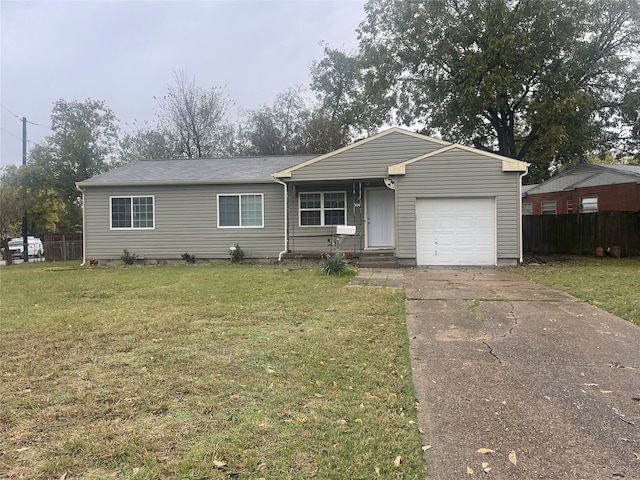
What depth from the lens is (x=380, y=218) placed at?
46.2 ft

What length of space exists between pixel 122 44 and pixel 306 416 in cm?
1715

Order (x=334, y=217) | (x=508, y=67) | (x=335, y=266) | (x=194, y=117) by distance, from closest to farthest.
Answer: (x=335, y=266) < (x=334, y=217) < (x=508, y=67) < (x=194, y=117)

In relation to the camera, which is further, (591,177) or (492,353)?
(591,177)

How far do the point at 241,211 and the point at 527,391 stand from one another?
12.2 m

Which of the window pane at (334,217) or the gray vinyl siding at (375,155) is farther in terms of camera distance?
the window pane at (334,217)

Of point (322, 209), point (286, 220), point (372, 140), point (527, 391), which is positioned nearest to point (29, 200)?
point (286, 220)

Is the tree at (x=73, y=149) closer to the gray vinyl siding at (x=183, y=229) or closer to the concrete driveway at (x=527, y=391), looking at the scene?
the gray vinyl siding at (x=183, y=229)

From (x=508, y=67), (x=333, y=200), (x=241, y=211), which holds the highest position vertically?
(x=508, y=67)

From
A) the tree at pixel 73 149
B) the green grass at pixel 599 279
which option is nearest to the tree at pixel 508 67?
the green grass at pixel 599 279

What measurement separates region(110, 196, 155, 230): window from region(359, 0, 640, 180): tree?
1240cm

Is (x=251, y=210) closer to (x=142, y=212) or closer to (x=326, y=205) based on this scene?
(x=326, y=205)

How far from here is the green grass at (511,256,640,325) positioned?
6.48m

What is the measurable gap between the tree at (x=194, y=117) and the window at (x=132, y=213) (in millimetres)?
16370

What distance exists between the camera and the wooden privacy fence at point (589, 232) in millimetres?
14898
